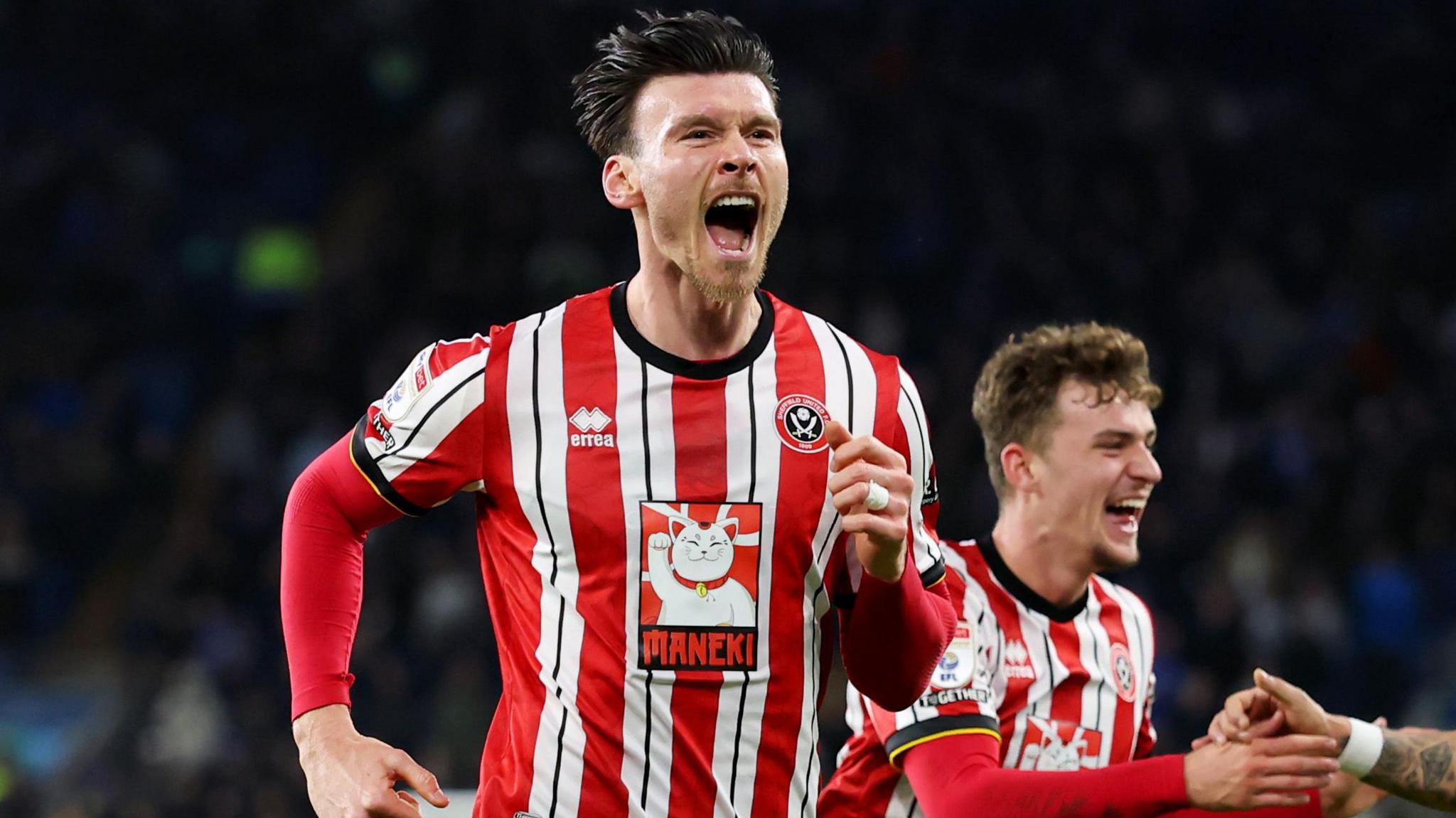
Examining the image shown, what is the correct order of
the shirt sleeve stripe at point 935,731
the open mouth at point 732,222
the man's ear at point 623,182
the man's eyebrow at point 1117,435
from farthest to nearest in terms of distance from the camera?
the man's eyebrow at point 1117,435
the shirt sleeve stripe at point 935,731
the man's ear at point 623,182
the open mouth at point 732,222

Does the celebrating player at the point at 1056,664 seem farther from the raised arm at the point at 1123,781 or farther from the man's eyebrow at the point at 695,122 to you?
the man's eyebrow at the point at 695,122

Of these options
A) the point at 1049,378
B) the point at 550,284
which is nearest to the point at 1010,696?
the point at 1049,378

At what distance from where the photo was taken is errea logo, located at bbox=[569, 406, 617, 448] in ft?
9.56

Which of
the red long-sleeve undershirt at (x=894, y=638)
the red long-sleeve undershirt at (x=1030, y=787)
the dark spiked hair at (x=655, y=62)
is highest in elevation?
the dark spiked hair at (x=655, y=62)

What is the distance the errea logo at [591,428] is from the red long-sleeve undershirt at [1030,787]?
3.32 feet

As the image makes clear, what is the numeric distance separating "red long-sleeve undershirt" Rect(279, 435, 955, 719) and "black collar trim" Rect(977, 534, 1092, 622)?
0.88m

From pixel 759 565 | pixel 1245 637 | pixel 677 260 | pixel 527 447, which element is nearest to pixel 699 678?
pixel 759 565

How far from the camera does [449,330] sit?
983 centimetres

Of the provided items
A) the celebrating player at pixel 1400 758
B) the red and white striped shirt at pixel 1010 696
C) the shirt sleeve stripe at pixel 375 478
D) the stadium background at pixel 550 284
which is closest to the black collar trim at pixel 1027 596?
the red and white striped shirt at pixel 1010 696

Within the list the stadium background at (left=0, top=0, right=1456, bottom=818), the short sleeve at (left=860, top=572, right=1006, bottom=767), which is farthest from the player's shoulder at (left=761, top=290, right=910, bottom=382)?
the stadium background at (left=0, top=0, right=1456, bottom=818)

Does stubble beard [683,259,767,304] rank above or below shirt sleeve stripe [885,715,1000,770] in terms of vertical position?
above

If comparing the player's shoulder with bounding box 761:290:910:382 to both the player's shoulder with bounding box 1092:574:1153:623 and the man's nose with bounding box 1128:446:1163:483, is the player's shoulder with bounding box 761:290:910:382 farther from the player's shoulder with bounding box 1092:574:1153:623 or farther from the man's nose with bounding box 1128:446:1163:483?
the player's shoulder with bounding box 1092:574:1153:623

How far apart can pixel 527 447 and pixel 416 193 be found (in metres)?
8.21

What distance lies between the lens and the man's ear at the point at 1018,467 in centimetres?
400
